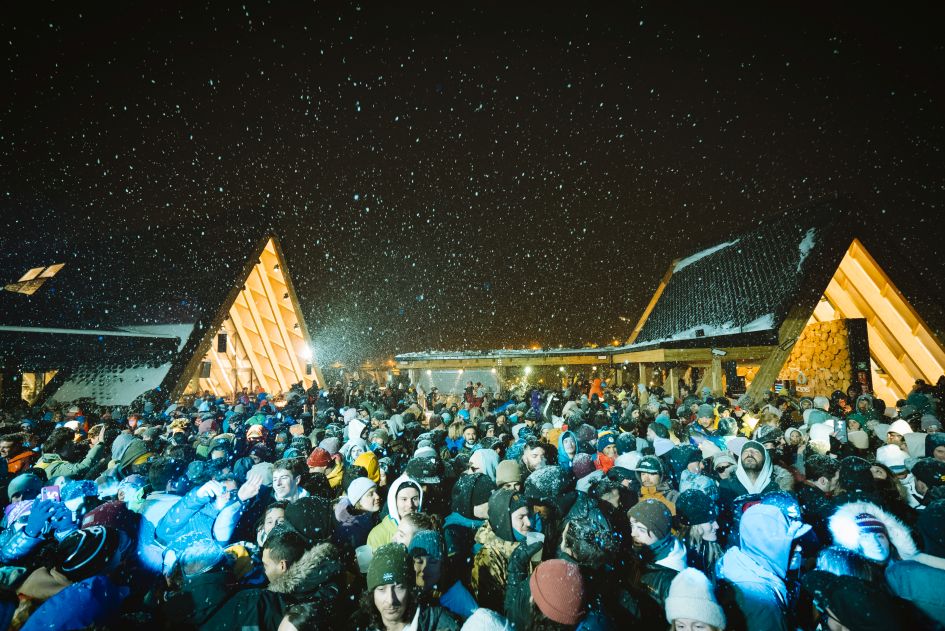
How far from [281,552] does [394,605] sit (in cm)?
98

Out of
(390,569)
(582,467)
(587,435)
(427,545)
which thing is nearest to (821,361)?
(587,435)

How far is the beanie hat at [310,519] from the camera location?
3.13 m

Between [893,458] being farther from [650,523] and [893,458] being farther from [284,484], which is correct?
[284,484]

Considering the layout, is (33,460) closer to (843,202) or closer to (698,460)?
(698,460)

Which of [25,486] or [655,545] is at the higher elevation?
[25,486]

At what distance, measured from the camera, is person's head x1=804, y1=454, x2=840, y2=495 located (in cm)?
382

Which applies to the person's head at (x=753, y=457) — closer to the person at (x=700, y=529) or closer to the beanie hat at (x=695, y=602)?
the person at (x=700, y=529)

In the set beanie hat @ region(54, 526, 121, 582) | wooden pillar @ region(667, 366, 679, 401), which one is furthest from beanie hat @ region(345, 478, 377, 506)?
wooden pillar @ region(667, 366, 679, 401)

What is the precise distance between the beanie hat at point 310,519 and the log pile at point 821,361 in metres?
13.9

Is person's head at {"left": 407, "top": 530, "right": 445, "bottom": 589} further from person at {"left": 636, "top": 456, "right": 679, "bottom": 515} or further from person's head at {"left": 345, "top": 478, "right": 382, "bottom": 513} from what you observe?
person at {"left": 636, "top": 456, "right": 679, "bottom": 515}

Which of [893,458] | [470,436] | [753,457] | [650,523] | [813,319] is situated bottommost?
[813,319]

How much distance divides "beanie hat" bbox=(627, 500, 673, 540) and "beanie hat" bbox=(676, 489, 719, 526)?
26cm

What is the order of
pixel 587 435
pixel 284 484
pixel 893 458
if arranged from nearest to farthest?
pixel 284 484 < pixel 893 458 < pixel 587 435

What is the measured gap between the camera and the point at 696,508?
3002 mm
